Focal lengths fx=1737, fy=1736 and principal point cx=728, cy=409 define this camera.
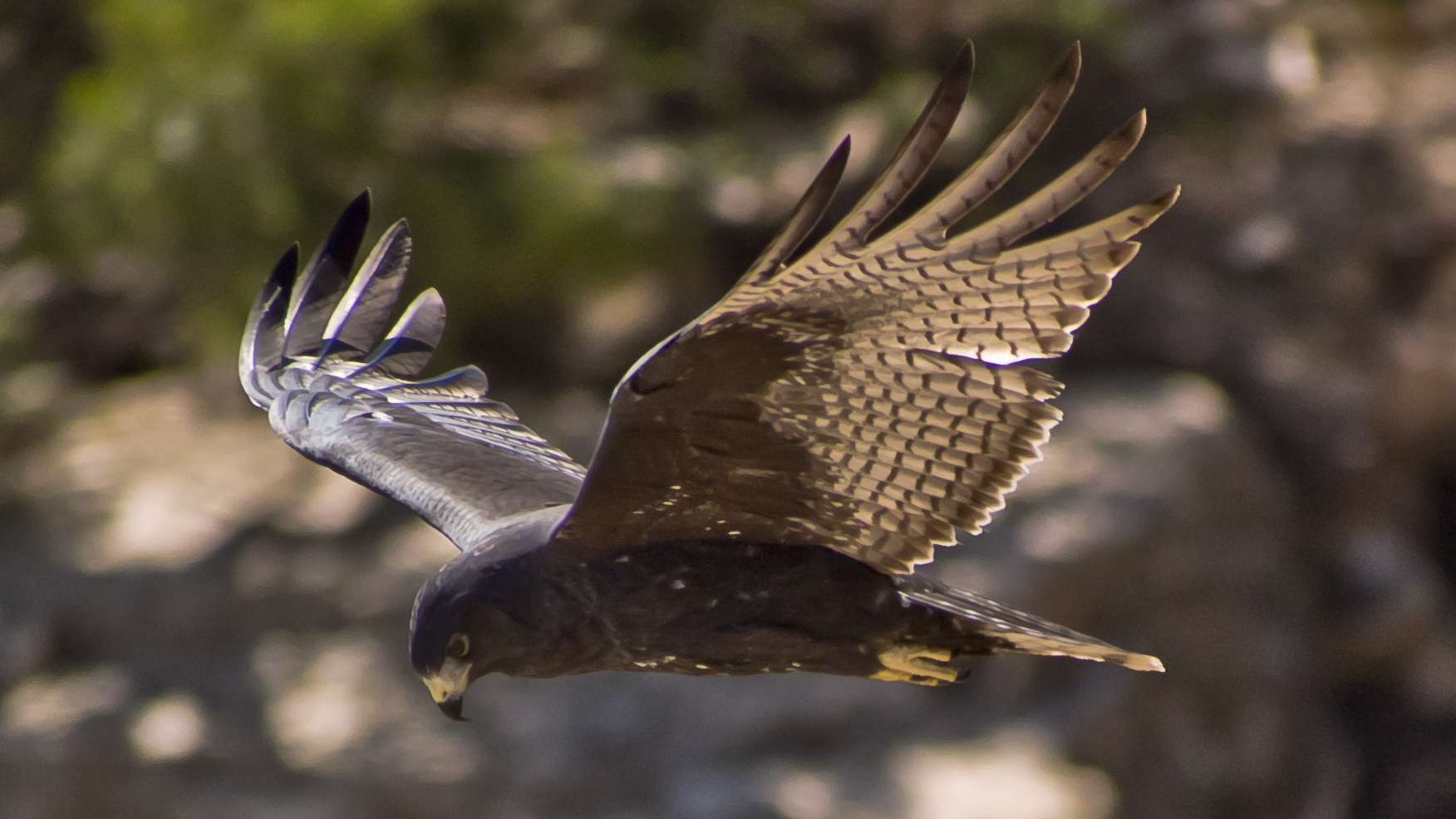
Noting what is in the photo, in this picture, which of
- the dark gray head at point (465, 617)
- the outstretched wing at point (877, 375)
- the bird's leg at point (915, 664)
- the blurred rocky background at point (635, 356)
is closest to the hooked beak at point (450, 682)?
the dark gray head at point (465, 617)

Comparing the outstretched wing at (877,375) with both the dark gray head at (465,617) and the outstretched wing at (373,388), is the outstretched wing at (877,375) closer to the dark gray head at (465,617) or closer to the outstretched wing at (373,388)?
the dark gray head at (465,617)

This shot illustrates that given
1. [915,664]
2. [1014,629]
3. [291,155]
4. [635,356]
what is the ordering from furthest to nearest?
[635,356] → [291,155] → [915,664] → [1014,629]

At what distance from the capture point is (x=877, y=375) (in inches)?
104

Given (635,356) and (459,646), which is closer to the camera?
(459,646)

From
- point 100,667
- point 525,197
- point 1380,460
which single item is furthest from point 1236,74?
point 100,667

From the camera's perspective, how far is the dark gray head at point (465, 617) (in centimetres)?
271

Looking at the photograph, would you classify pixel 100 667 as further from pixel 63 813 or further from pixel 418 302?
pixel 418 302

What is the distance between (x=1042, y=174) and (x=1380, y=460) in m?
2.30

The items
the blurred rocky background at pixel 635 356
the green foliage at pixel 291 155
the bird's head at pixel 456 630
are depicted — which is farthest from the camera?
the green foliage at pixel 291 155

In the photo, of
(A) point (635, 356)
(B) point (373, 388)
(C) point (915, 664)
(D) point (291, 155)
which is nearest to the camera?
(C) point (915, 664)

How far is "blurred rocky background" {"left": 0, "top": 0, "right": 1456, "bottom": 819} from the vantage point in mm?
6820

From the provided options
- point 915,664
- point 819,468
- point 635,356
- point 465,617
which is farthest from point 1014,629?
point 635,356

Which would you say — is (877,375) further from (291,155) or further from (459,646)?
(291,155)

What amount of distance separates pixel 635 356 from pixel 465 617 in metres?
6.26
